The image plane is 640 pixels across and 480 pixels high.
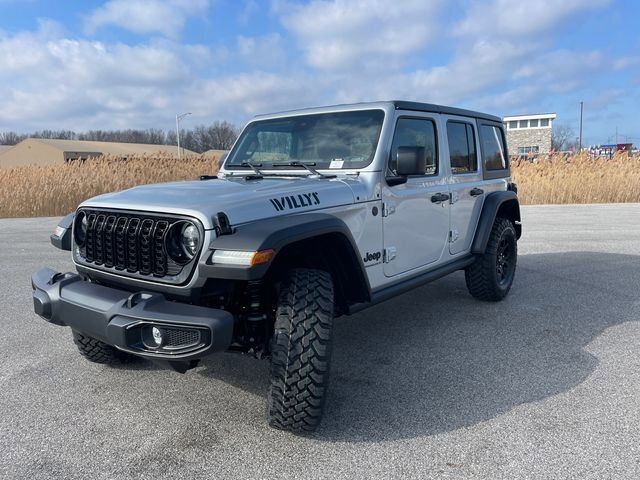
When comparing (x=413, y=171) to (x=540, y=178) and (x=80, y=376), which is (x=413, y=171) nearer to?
(x=80, y=376)

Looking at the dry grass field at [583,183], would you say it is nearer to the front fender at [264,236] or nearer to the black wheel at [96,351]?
the front fender at [264,236]

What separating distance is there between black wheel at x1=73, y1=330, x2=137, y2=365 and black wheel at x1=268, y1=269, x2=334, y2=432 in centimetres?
153

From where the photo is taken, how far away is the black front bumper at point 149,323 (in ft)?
8.01

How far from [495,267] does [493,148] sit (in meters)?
1.39

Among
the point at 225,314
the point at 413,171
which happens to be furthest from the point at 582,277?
the point at 225,314

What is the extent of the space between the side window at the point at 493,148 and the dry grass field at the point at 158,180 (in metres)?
10.4

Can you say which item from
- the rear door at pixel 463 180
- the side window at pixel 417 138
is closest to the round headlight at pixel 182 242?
the side window at pixel 417 138

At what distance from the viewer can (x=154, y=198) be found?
2990 millimetres

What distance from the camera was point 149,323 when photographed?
8.13 ft

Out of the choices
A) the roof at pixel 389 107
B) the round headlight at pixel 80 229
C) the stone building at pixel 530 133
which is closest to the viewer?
the round headlight at pixel 80 229

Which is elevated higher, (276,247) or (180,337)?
(276,247)

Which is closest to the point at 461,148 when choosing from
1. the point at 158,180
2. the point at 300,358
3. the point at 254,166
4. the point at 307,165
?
the point at 307,165

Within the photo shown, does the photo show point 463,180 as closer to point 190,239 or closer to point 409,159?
point 409,159

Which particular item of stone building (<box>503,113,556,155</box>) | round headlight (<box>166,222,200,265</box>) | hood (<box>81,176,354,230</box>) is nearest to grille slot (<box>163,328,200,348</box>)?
round headlight (<box>166,222,200,265</box>)
